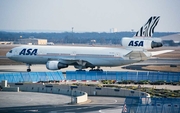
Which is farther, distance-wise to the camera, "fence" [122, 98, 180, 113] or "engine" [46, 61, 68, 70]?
"engine" [46, 61, 68, 70]

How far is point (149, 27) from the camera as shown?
10756cm

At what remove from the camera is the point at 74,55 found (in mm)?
104312

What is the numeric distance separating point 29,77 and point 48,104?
2497 cm

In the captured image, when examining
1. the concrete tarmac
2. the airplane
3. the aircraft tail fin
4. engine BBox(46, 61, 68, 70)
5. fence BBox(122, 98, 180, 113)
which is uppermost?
the aircraft tail fin

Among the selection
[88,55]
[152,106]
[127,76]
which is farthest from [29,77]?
[152,106]

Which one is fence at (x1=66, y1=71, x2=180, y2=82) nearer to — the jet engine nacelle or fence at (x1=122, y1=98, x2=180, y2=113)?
the jet engine nacelle

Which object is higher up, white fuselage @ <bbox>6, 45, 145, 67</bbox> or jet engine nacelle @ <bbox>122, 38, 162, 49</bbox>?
jet engine nacelle @ <bbox>122, 38, 162, 49</bbox>

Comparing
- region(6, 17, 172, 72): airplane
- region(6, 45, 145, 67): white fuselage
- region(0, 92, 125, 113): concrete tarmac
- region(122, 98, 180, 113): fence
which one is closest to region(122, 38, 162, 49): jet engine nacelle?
region(6, 17, 172, 72): airplane

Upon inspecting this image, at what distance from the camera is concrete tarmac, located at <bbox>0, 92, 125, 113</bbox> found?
5655 cm

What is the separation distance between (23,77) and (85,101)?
22.4m

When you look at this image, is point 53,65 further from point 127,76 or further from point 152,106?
point 152,106

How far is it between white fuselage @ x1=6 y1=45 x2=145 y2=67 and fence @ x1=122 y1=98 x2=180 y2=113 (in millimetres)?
51854

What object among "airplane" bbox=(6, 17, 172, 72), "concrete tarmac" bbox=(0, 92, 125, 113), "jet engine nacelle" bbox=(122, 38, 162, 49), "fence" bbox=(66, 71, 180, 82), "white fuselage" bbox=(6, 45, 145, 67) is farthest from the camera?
"jet engine nacelle" bbox=(122, 38, 162, 49)

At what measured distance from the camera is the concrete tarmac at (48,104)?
56.5 meters
